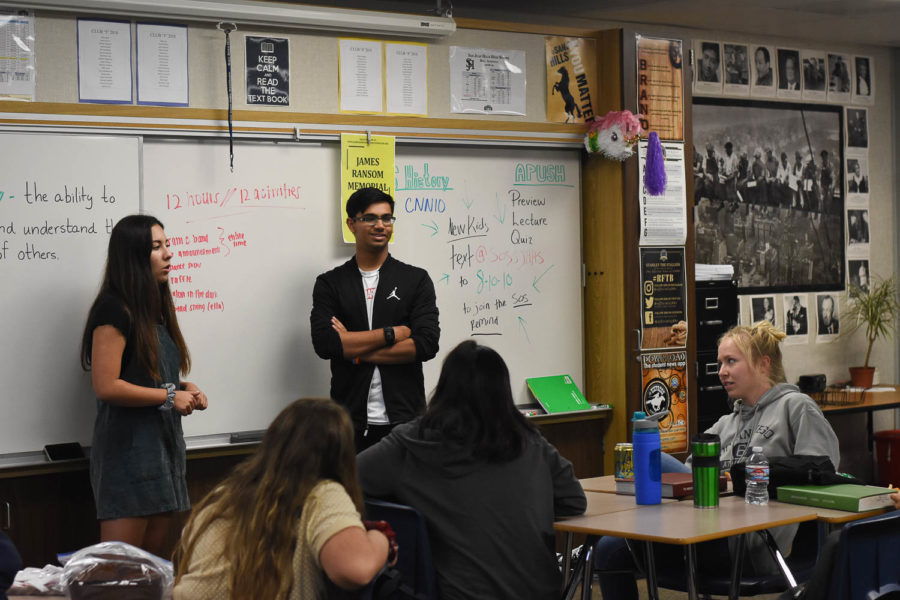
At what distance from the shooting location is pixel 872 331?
739cm

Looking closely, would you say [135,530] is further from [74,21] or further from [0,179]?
[74,21]

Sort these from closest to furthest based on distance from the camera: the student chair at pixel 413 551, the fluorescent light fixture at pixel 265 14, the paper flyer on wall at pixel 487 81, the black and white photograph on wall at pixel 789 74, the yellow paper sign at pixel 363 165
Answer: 1. the student chair at pixel 413 551
2. the fluorescent light fixture at pixel 265 14
3. the yellow paper sign at pixel 363 165
4. the paper flyer on wall at pixel 487 81
5. the black and white photograph on wall at pixel 789 74

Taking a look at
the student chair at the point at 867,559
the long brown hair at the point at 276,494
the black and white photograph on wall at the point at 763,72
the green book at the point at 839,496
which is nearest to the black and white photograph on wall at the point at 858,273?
the black and white photograph on wall at the point at 763,72

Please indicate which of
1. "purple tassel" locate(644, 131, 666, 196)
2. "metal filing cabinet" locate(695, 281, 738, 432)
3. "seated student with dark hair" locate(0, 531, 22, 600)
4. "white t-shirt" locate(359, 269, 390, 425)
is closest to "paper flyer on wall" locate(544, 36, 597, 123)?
"purple tassel" locate(644, 131, 666, 196)

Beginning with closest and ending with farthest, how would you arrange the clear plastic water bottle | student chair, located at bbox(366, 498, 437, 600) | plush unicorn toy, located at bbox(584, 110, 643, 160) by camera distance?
student chair, located at bbox(366, 498, 437, 600) < the clear plastic water bottle < plush unicorn toy, located at bbox(584, 110, 643, 160)

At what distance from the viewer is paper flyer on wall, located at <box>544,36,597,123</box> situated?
5.37m

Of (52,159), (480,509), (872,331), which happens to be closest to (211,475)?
(52,159)

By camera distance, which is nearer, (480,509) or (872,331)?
(480,509)

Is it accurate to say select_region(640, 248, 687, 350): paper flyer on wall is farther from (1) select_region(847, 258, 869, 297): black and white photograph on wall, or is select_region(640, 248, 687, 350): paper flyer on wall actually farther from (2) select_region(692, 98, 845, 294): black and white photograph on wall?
(1) select_region(847, 258, 869, 297): black and white photograph on wall

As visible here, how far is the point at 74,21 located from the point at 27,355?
52.0 inches

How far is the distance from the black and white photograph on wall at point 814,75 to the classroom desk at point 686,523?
183 inches

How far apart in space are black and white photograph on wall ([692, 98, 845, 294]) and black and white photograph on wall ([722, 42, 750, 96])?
0.08m

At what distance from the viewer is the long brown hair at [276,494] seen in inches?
90.1

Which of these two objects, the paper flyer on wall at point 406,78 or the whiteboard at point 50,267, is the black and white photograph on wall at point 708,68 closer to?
the paper flyer on wall at point 406,78
